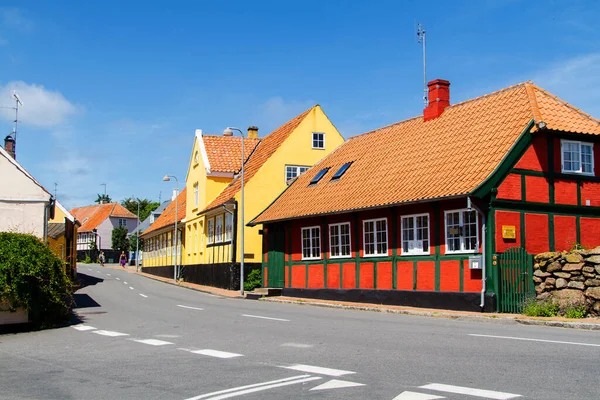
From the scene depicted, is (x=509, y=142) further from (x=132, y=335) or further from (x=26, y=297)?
(x=26, y=297)

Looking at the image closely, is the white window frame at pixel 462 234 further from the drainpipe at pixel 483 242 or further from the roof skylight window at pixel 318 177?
the roof skylight window at pixel 318 177

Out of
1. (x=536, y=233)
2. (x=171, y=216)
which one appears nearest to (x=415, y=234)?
(x=536, y=233)

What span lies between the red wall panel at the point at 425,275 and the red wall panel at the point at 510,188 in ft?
10.1

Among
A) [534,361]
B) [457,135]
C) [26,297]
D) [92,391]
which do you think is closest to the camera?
[92,391]

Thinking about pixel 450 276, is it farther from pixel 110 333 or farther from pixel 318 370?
pixel 318 370

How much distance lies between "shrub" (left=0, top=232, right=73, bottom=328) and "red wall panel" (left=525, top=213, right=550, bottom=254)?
12.7m

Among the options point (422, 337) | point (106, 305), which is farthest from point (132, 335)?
point (106, 305)

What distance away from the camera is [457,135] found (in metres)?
23.8

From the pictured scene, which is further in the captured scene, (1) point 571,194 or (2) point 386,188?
(2) point 386,188

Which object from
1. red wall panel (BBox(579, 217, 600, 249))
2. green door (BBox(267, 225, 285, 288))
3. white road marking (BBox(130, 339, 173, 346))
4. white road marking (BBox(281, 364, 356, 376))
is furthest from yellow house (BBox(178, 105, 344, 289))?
white road marking (BBox(281, 364, 356, 376))

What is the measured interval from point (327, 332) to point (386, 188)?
1071 cm

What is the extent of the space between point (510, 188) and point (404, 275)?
181 inches

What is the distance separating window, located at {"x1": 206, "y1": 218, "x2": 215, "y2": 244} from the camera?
40787 millimetres

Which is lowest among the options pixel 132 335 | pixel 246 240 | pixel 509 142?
pixel 132 335
